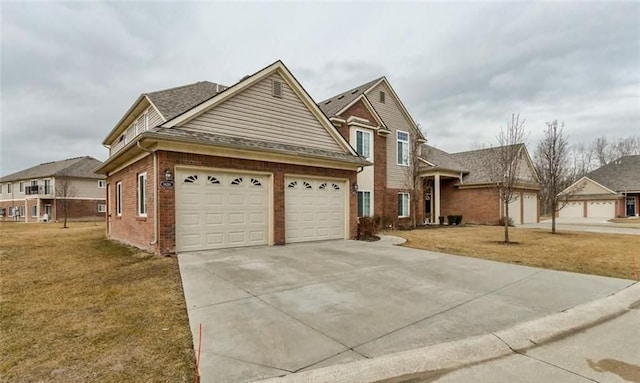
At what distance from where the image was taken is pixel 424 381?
3.08m

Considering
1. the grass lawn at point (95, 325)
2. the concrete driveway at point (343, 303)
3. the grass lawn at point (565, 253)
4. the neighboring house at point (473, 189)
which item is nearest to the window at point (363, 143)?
the neighboring house at point (473, 189)

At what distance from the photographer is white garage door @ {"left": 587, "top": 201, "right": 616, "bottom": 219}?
3719 cm

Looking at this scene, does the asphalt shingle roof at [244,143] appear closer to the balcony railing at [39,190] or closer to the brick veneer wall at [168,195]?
the brick veneer wall at [168,195]

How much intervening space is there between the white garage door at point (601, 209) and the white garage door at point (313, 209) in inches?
1598

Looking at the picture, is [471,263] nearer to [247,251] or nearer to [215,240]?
[247,251]

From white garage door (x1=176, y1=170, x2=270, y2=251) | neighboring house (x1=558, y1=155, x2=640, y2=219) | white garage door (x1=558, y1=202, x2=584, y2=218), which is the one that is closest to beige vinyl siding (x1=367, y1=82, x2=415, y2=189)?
white garage door (x1=176, y1=170, x2=270, y2=251)

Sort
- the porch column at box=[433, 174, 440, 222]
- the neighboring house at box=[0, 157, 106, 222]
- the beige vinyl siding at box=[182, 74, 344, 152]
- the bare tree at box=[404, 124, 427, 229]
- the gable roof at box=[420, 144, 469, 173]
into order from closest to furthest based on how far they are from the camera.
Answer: the beige vinyl siding at box=[182, 74, 344, 152] < the bare tree at box=[404, 124, 427, 229] < the porch column at box=[433, 174, 440, 222] < the gable roof at box=[420, 144, 469, 173] < the neighboring house at box=[0, 157, 106, 222]

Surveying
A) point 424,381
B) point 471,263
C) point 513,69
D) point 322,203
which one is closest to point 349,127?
point 322,203

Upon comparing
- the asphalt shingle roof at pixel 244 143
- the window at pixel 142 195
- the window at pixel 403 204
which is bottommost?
the window at pixel 403 204

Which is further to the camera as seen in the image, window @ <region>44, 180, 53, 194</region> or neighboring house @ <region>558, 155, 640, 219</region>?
window @ <region>44, 180, 53, 194</region>

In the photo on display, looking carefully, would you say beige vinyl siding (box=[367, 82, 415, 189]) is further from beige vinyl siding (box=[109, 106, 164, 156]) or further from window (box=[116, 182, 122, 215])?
window (box=[116, 182, 122, 215])

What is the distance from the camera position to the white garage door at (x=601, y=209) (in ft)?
122

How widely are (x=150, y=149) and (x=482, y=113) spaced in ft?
102

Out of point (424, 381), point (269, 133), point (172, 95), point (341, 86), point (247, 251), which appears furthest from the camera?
point (341, 86)
